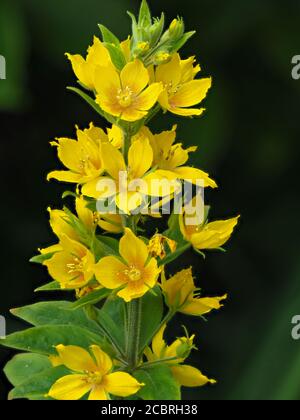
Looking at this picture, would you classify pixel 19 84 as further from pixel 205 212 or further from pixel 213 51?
pixel 205 212

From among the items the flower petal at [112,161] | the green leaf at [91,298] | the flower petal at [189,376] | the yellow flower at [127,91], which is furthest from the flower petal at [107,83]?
the flower petal at [189,376]

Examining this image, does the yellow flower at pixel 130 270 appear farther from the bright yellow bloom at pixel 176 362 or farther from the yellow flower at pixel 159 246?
the bright yellow bloom at pixel 176 362

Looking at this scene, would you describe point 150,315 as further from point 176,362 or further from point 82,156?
point 82,156

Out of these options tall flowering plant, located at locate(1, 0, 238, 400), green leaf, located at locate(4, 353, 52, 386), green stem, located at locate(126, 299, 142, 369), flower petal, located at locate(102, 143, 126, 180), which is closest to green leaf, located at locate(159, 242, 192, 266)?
tall flowering plant, located at locate(1, 0, 238, 400)

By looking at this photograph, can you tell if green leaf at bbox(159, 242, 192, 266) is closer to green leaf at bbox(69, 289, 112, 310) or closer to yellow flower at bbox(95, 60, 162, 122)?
green leaf at bbox(69, 289, 112, 310)

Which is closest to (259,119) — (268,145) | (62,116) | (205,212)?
(268,145)

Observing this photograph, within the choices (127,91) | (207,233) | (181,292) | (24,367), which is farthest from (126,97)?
(24,367)
